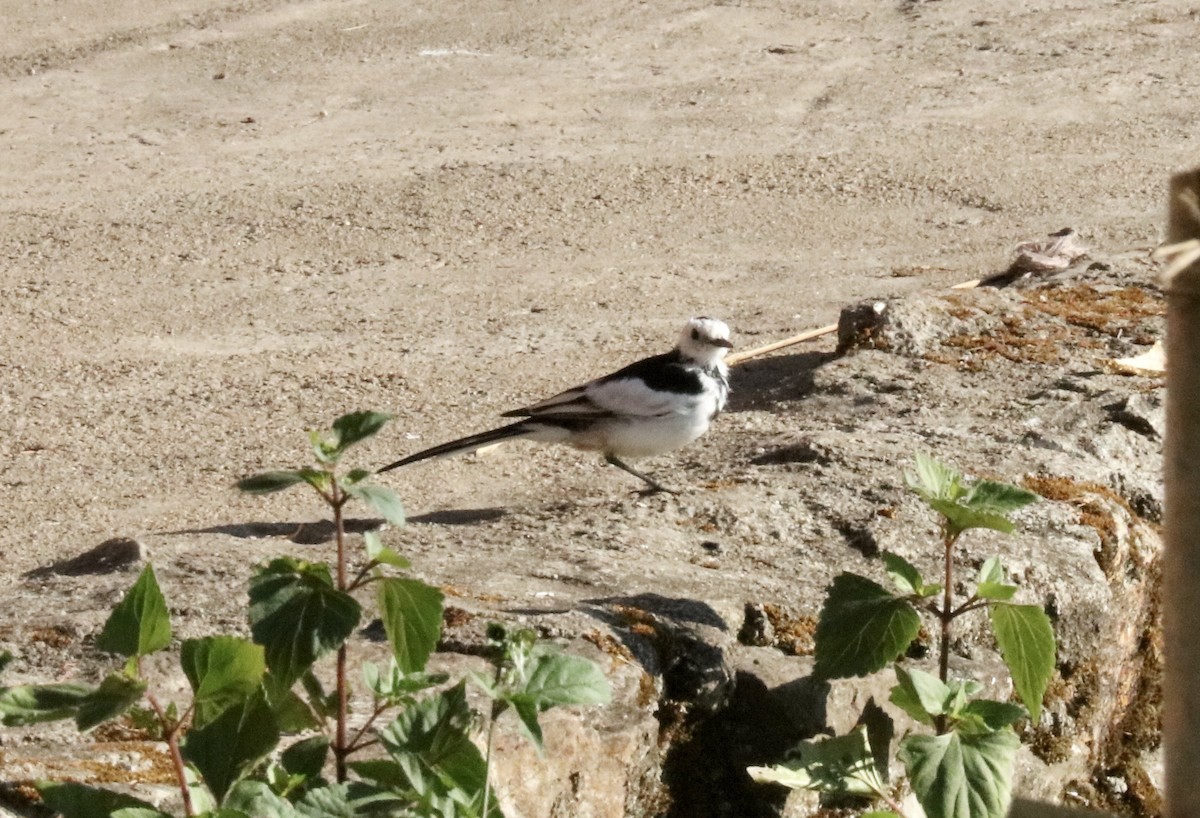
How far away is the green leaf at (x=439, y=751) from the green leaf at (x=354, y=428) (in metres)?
0.36

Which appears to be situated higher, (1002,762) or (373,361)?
(1002,762)

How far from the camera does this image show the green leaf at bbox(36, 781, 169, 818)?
2.22 metres

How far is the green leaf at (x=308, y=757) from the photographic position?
2.35m

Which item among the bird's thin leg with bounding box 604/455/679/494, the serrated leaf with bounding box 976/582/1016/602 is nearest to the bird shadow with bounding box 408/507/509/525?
the bird's thin leg with bounding box 604/455/679/494

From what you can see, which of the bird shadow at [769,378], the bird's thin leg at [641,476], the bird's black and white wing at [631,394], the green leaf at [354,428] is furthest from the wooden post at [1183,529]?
the bird shadow at [769,378]

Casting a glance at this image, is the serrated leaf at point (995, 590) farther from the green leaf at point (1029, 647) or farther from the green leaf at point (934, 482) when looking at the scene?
the green leaf at point (934, 482)

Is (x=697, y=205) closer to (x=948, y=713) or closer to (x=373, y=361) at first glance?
(x=373, y=361)

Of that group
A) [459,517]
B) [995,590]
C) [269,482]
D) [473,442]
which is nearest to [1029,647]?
[995,590]

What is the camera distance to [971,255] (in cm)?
842

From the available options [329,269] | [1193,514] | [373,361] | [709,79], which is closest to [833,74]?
[709,79]

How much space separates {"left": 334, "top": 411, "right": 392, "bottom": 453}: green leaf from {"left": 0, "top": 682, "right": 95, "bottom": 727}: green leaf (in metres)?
0.45

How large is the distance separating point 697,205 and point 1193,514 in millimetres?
7499

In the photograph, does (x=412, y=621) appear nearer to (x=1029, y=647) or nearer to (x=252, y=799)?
(x=252, y=799)

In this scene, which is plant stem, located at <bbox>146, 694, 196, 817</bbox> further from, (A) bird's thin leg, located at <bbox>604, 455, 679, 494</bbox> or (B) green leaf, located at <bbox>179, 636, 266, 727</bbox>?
(A) bird's thin leg, located at <bbox>604, 455, 679, 494</bbox>
